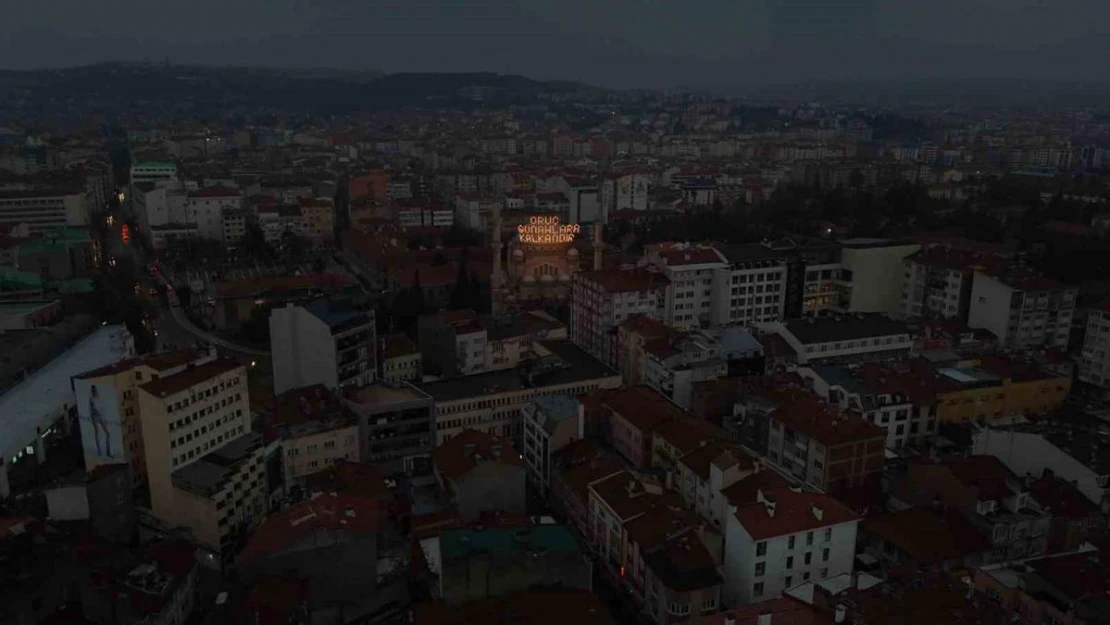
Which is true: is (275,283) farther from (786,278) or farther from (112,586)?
(112,586)

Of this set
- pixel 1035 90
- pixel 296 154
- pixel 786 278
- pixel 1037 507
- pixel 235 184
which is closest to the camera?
pixel 1037 507

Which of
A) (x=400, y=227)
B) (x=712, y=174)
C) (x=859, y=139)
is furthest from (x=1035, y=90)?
(x=400, y=227)

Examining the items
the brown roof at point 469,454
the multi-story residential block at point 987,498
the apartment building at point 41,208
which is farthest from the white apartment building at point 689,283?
the apartment building at point 41,208

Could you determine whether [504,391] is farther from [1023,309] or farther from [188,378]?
[1023,309]

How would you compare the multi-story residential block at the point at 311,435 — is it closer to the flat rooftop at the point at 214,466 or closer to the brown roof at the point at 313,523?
the flat rooftop at the point at 214,466

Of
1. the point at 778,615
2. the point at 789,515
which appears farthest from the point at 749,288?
the point at 778,615

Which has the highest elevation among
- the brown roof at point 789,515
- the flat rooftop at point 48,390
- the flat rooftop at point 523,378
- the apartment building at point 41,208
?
the apartment building at point 41,208
